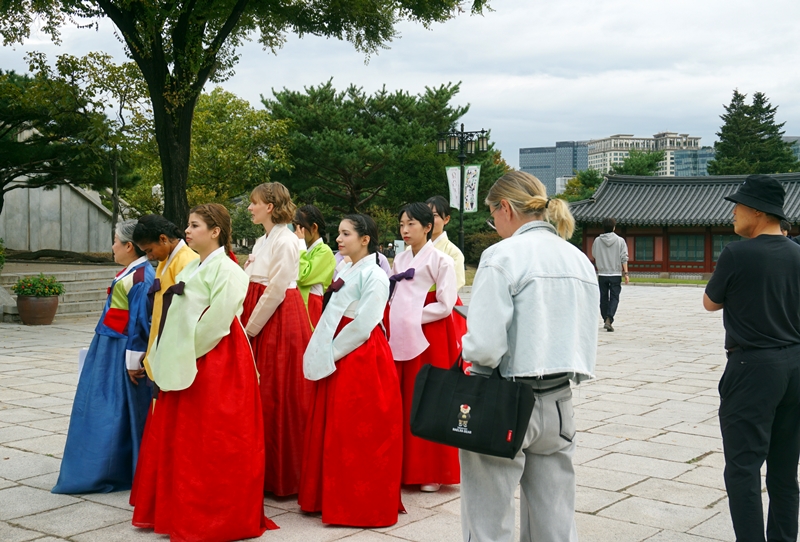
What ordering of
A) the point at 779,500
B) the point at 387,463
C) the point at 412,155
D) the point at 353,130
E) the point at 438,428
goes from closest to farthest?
the point at 438,428
the point at 779,500
the point at 387,463
the point at 412,155
the point at 353,130

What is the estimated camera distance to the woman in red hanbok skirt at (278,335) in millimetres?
4484

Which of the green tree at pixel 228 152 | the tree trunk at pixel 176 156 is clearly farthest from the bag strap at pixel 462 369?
the green tree at pixel 228 152

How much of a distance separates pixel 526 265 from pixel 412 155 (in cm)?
2744

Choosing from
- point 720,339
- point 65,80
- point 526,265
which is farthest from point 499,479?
point 65,80

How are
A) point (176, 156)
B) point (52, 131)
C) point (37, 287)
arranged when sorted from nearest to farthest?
1. point (176, 156)
2. point (37, 287)
3. point (52, 131)

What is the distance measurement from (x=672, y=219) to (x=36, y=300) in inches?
1165

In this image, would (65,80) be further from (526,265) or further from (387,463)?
(526,265)

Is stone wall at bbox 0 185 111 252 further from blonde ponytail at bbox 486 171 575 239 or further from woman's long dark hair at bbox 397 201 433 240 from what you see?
blonde ponytail at bbox 486 171 575 239

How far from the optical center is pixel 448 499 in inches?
175

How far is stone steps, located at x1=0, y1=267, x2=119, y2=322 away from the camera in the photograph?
14.9 meters

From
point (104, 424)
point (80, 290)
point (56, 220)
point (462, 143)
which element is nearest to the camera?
point (104, 424)

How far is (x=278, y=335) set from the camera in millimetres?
4582

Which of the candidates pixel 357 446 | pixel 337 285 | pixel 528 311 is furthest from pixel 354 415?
pixel 528 311

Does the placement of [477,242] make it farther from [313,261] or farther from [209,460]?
[209,460]
